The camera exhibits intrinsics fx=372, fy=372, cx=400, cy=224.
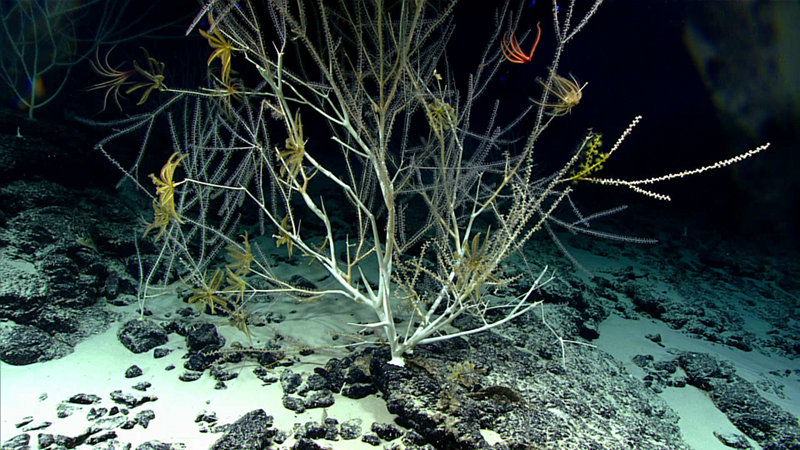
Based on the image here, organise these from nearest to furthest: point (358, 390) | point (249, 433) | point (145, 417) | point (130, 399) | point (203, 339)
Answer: point (249, 433) < point (145, 417) < point (130, 399) < point (358, 390) < point (203, 339)

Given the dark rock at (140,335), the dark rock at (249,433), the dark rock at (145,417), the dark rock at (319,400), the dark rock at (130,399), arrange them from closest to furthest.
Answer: the dark rock at (249,433)
the dark rock at (145,417)
the dark rock at (130,399)
the dark rock at (319,400)
the dark rock at (140,335)

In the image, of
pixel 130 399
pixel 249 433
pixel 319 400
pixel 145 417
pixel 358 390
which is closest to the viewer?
pixel 249 433

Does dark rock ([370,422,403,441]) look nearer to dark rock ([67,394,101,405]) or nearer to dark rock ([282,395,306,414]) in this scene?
dark rock ([282,395,306,414])

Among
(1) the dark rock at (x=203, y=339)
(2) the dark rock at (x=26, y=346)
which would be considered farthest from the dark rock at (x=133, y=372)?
(2) the dark rock at (x=26, y=346)

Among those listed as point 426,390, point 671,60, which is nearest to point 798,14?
point 671,60

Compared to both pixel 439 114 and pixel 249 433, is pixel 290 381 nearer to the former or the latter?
pixel 249 433

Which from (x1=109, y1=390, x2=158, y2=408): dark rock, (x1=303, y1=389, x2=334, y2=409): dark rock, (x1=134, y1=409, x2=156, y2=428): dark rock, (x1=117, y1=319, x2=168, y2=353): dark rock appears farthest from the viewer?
A: (x1=117, y1=319, x2=168, y2=353): dark rock

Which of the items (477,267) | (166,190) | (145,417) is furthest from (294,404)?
(166,190)

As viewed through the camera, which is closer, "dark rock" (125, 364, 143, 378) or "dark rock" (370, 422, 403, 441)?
"dark rock" (370, 422, 403, 441)

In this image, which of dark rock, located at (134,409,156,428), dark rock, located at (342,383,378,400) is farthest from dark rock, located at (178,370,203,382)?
dark rock, located at (342,383,378,400)

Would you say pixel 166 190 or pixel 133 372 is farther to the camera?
pixel 133 372

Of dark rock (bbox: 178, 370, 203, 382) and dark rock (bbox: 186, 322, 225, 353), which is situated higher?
dark rock (bbox: 186, 322, 225, 353)

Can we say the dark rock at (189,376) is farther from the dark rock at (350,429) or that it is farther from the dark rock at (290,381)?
the dark rock at (350,429)

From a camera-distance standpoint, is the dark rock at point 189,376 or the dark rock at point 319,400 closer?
the dark rock at point 319,400
